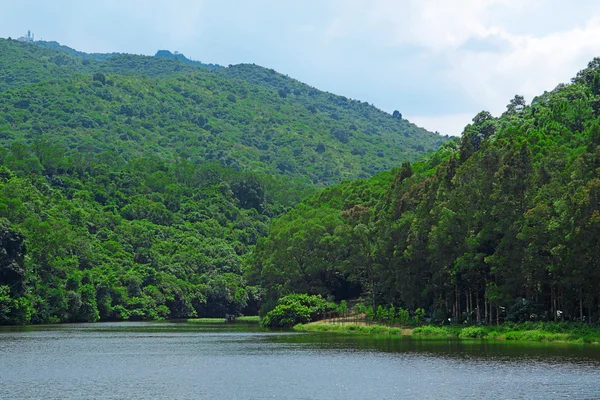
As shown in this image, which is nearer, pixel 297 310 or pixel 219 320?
pixel 297 310

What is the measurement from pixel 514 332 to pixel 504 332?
1956 mm

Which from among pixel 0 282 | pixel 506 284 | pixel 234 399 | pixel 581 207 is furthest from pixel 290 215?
pixel 234 399

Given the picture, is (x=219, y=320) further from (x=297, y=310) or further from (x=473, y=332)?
(x=473, y=332)

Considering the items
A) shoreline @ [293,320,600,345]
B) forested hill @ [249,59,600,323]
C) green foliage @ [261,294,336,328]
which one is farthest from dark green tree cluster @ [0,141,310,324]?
shoreline @ [293,320,600,345]

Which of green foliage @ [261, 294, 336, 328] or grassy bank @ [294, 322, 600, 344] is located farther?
green foliage @ [261, 294, 336, 328]

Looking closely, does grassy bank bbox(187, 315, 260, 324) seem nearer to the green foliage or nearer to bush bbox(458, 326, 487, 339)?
the green foliage

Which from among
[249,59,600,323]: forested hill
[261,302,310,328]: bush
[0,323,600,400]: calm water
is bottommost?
[0,323,600,400]: calm water

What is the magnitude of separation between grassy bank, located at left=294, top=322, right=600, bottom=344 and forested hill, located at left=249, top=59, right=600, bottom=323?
6.95 ft

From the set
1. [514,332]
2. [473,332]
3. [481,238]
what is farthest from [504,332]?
[481,238]

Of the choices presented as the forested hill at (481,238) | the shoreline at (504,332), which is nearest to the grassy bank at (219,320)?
the forested hill at (481,238)

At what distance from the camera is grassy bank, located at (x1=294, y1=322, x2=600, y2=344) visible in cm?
7556

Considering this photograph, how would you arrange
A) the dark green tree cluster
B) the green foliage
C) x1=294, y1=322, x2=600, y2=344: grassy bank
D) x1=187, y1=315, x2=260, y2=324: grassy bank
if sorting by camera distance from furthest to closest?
1. x1=187, y1=315, x2=260, y2=324: grassy bank
2. the dark green tree cluster
3. the green foliage
4. x1=294, y1=322, x2=600, y2=344: grassy bank

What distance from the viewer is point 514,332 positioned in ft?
268

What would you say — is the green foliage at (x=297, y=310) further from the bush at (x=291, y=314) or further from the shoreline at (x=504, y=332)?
the shoreline at (x=504, y=332)
